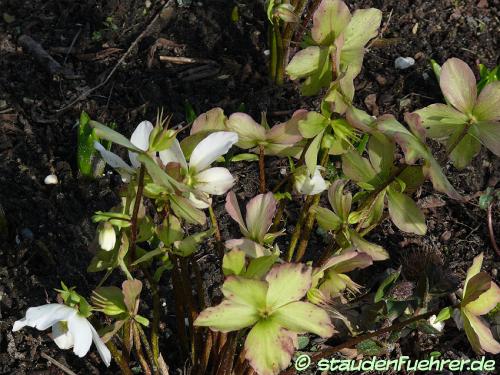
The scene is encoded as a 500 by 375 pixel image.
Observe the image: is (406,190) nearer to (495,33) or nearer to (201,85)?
(201,85)

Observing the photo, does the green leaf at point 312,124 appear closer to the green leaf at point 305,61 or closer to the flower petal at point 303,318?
the green leaf at point 305,61

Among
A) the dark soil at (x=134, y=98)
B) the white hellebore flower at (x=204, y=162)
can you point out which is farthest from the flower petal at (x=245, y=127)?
the dark soil at (x=134, y=98)

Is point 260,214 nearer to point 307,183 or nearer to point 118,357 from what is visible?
point 307,183

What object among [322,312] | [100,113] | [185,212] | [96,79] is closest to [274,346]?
[322,312]

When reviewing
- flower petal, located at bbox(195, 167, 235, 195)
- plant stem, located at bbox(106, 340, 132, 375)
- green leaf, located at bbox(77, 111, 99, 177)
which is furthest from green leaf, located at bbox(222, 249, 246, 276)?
green leaf, located at bbox(77, 111, 99, 177)

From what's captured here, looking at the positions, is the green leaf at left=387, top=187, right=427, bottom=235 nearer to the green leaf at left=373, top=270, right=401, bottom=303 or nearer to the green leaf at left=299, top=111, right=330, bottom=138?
the green leaf at left=299, top=111, right=330, bottom=138

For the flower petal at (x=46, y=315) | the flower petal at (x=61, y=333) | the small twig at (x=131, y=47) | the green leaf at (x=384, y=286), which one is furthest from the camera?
the small twig at (x=131, y=47)

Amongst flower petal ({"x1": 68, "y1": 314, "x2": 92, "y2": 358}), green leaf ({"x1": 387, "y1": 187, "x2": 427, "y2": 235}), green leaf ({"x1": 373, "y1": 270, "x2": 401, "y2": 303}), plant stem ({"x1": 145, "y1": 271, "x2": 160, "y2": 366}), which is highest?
green leaf ({"x1": 387, "y1": 187, "x2": 427, "y2": 235})
